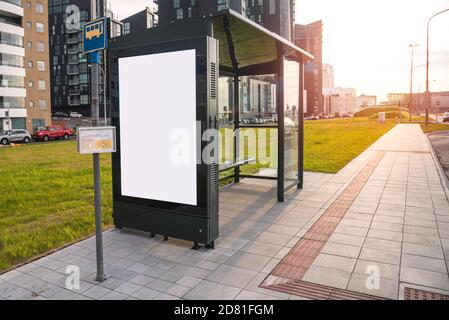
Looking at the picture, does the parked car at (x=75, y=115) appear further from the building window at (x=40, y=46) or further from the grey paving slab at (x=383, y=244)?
the grey paving slab at (x=383, y=244)

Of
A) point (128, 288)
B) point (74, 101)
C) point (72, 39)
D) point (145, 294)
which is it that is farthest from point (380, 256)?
point (72, 39)

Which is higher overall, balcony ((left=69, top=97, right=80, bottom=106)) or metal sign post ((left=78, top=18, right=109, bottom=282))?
balcony ((left=69, top=97, right=80, bottom=106))

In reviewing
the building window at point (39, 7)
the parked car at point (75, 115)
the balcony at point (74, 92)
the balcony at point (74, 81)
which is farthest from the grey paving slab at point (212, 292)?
the balcony at point (74, 81)

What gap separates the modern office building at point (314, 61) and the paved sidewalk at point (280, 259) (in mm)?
111191

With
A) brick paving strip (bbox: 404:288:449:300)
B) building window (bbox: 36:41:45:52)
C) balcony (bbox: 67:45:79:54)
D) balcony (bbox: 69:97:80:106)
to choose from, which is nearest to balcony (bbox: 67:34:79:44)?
balcony (bbox: 67:45:79:54)

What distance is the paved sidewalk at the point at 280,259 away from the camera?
386 cm

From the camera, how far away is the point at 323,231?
579 centimetres

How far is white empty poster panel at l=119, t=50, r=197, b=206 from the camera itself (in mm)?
4867

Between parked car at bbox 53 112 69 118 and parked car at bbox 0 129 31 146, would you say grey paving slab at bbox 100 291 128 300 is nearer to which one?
parked car at bbox 0 129 31 146

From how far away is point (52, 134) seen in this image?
3628 centimetres

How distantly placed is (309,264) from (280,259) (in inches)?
13.9

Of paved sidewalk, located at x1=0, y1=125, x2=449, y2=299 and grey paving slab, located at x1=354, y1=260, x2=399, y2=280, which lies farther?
grey paving slab, located at x1=354, y1=260, x2=399, y2=280

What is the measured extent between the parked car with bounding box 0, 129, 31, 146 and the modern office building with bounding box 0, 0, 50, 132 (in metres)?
10.0
